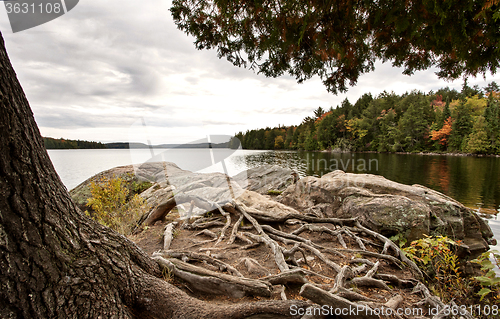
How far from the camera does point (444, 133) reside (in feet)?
182

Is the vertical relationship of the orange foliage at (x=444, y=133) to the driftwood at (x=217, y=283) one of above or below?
above

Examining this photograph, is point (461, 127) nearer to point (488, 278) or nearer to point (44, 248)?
point (488, 278)

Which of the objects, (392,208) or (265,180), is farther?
(265,180)

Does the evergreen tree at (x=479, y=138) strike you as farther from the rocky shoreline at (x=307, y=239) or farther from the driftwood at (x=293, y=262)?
the driftwood at (x=293, y=262)

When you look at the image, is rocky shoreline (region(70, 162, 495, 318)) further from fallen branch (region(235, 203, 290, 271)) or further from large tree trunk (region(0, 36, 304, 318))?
large tree trunk (region(0, 36, 304, 318))

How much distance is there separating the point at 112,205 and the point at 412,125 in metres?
78.1

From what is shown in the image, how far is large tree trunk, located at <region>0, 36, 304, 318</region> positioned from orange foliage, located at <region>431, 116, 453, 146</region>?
74.7m

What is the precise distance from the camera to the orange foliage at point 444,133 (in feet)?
180

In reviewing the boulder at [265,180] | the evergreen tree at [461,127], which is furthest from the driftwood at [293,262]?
the evergreen tree at [461,127]

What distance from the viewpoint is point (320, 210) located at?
7.53 meters

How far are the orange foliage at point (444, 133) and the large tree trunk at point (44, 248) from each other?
74660 mm

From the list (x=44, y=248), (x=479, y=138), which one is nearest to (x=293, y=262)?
(x=44, y=248)

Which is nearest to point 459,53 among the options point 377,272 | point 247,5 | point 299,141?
point 247,5

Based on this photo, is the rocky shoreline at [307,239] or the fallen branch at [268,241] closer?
the rocky shoreline at [307,239]
